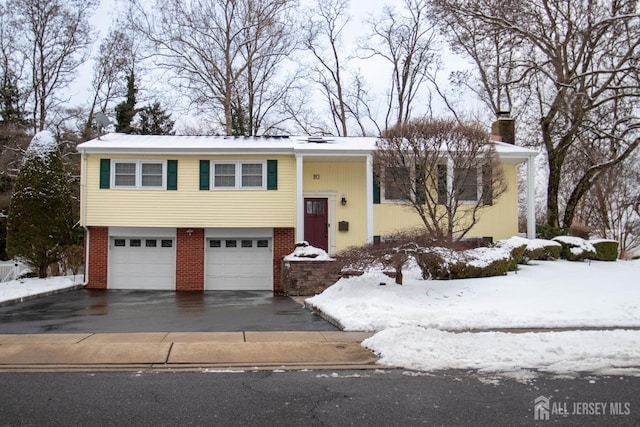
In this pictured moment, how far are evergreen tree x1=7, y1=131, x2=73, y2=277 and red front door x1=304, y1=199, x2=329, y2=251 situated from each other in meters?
8.86

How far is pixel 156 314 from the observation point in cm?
1294

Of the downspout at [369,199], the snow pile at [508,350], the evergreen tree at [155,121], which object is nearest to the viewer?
the snow pile at [508,350]

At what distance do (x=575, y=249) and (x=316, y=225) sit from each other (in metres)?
8.98

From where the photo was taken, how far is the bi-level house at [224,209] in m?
20.5

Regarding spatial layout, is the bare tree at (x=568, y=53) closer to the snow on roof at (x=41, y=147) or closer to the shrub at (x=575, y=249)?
the shrub at (x=575, y=249)

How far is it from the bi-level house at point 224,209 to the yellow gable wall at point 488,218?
0.13ft

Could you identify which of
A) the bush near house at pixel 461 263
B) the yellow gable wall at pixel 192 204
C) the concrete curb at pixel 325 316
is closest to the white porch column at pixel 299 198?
the yellow gable wall at pixel 192 204

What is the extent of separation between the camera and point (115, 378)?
6.89 meters

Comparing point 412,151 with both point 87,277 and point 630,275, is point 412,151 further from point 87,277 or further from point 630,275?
point 87,277

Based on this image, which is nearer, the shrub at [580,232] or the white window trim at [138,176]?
the white window trim at [138,176]

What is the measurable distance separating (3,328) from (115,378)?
5.24 m

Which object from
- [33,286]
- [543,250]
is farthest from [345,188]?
[33,286]

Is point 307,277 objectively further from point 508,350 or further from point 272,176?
point 508,350

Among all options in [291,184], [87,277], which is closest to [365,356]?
[291,184]
